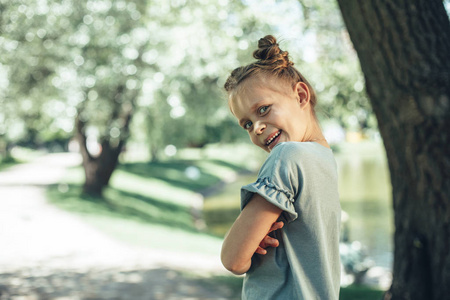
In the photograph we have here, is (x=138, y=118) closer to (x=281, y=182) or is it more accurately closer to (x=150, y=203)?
(x=150, y=203)

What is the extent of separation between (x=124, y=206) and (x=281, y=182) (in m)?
17.2

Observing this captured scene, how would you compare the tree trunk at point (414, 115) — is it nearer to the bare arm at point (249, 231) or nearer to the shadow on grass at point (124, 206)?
the bare arm at point (249, 231)

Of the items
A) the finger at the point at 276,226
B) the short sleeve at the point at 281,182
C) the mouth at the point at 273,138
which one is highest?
the mouth at the point at 273,138

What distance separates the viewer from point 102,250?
414 inches

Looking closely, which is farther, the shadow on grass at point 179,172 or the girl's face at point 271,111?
the shadow on grass at point 179,172

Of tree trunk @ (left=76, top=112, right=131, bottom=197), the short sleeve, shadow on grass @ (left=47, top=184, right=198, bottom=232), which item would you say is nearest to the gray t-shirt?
the short sleeve

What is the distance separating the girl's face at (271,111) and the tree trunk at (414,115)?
2.34 meters

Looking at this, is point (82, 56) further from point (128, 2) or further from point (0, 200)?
point (0, 200)

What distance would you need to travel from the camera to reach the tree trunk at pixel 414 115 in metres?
3.54

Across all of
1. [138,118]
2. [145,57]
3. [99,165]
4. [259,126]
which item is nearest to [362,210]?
[138,118]

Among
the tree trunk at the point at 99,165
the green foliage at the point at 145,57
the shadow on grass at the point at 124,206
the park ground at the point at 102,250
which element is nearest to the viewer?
the park ground at the point at 102,250

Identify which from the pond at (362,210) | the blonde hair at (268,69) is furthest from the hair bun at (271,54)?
the pond at (362,210)

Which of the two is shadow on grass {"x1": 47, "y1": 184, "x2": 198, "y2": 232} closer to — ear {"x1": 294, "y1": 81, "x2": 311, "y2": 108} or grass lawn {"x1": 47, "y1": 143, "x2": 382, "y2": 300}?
grass lawn {"x1": 47, "y1": 143, "x2": 382, "y2": 300}

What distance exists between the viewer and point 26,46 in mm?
12930
